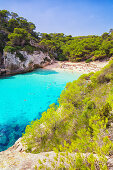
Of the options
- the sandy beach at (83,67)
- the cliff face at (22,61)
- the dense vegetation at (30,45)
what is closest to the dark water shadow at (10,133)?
the cliff face at (22,61)

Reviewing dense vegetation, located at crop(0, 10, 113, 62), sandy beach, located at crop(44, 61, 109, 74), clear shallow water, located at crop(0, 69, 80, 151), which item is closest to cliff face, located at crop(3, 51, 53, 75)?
dense vegetation, located at crop(0, 10, 113, 62)

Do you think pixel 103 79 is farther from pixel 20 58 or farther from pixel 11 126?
pixel 20 58

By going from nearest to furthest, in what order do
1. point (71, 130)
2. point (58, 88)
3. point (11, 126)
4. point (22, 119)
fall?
point (71, 130)
point (11, 126)
point (22, 119)
point (58, 88)

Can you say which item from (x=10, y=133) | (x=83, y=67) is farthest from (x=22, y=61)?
(x=10, y=133)

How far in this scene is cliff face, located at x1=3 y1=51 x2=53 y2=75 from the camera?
29.6 meters

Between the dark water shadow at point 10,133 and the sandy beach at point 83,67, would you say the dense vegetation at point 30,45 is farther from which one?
the dark water shadow at point 10,133

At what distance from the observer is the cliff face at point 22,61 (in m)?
29.6

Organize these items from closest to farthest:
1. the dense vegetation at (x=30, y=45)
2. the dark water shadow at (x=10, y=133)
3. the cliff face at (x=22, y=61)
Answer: the dark water shadow at (x=10, y=133)
the cliff face at (x=22, y=61)
the dense vegetation at (x=30, y=45)

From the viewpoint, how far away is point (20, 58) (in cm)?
3166

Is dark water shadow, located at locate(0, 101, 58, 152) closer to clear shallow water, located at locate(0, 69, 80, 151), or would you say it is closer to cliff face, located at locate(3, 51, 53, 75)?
clear shallow water, located at locate(0, 69, 80, 151)

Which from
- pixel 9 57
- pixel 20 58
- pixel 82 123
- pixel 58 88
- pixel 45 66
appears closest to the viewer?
pixel 82 123

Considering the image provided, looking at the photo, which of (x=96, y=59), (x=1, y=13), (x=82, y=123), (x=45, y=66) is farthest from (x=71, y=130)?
(x=1, y=13)

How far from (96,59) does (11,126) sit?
45.2 meters

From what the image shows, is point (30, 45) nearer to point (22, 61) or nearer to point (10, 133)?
point (22, 61)
